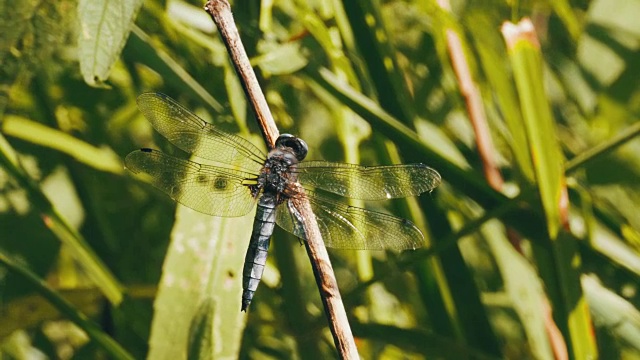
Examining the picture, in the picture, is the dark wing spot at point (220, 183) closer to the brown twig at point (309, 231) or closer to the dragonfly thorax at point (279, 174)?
the dragonfly thorax at point (279, 174)

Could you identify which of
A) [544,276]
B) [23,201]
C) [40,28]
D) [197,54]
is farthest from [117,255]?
[544,276]

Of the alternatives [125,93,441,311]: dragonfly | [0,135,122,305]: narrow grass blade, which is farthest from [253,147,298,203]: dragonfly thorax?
[0,135,122,305]: narrow grass blade

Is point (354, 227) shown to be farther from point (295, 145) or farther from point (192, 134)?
point (192, 134)

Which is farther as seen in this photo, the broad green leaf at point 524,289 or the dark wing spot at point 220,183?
the broad green leaf at point 524,289

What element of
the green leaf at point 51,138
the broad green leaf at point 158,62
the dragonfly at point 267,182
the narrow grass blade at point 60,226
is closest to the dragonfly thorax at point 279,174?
the dragonfly at point 267,182

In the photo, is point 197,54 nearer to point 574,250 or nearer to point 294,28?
point 294,28
